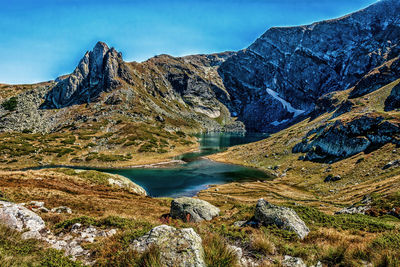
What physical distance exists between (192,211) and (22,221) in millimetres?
15617

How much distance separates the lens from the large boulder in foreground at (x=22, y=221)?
9719mm

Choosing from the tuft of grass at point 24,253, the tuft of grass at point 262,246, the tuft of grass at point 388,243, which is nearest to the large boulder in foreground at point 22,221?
the tuft of grass at point 24,253

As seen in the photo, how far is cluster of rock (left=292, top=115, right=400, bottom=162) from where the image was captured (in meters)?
62.4

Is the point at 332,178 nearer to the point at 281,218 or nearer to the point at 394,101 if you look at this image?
the point at 281,218

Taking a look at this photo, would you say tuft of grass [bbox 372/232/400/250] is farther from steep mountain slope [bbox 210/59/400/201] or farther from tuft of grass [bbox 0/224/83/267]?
steep mountain slope [bbox 210/59/400/201]

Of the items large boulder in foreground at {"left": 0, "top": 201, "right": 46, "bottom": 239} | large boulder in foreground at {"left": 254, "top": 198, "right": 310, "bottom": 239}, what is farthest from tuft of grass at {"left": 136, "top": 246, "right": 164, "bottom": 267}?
large boulder in foreground at {"left": 254, "top": 198, "right": 310, "bottom": 239}

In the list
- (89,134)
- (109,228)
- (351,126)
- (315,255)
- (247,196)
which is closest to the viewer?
(315,255)

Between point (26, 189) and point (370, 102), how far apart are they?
15374 cm

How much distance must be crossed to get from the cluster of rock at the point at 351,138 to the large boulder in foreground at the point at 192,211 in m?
65.3

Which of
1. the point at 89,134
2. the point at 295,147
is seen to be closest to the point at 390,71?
the point at 295,147

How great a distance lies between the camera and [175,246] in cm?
688

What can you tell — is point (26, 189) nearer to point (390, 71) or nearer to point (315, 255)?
point (315, 255)

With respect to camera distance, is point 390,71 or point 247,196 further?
point 390,71

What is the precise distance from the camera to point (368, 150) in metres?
64.0
